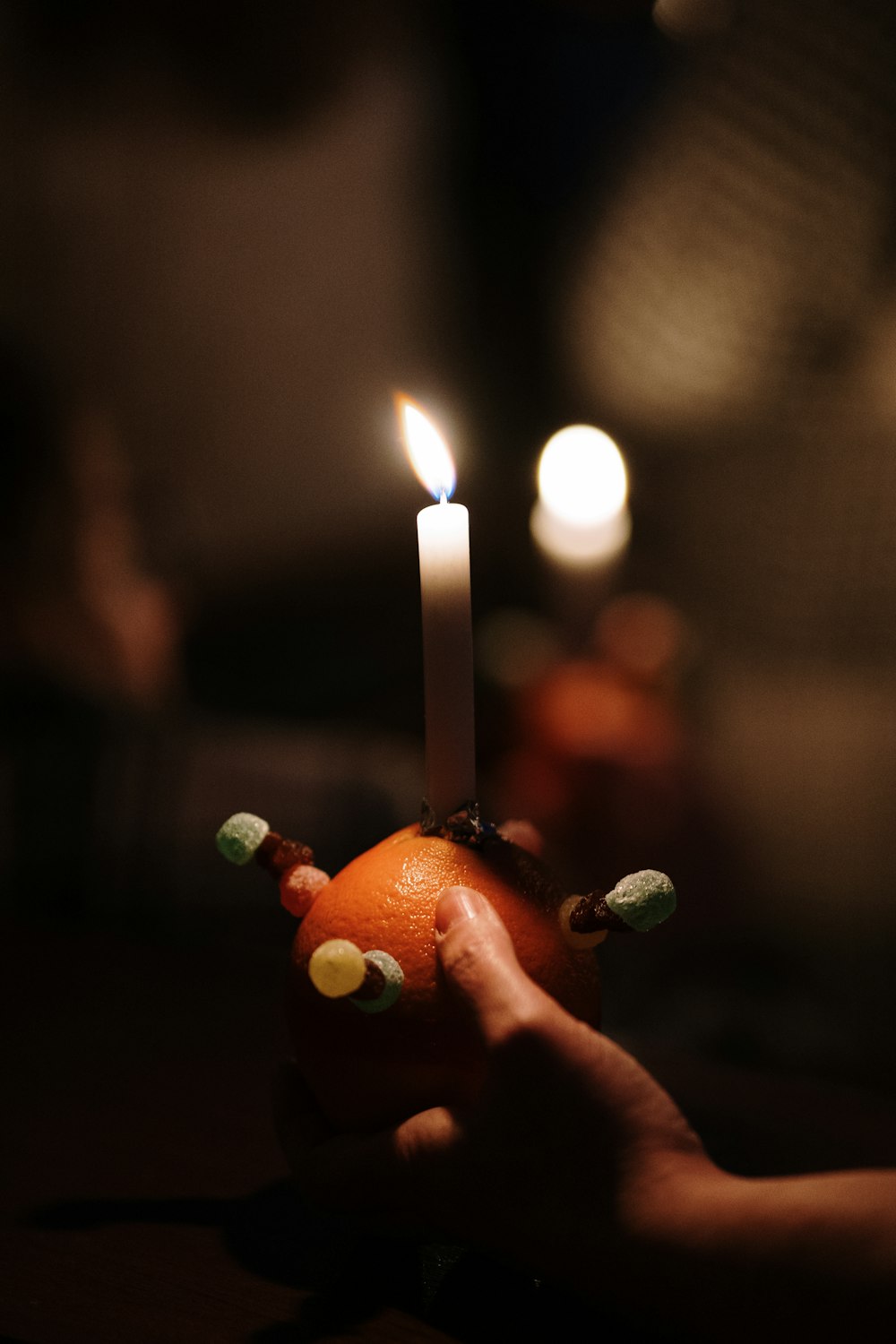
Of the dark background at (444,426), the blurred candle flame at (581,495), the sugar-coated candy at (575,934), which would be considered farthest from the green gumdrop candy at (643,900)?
the dark background at (444,426)

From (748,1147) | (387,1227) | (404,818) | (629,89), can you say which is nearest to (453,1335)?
(387,1227)

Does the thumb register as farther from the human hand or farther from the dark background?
the dark background

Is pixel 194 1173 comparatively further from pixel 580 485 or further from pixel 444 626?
pixel 580 485

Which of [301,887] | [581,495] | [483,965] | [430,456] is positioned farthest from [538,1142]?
[581,495]

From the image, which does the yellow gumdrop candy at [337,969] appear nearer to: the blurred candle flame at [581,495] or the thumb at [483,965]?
the thumb at [483,965]

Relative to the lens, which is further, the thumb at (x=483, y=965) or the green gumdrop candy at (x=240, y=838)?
the green gumdrop candy at (x=240, y=838)

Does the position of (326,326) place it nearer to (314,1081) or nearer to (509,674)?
(509,674)
